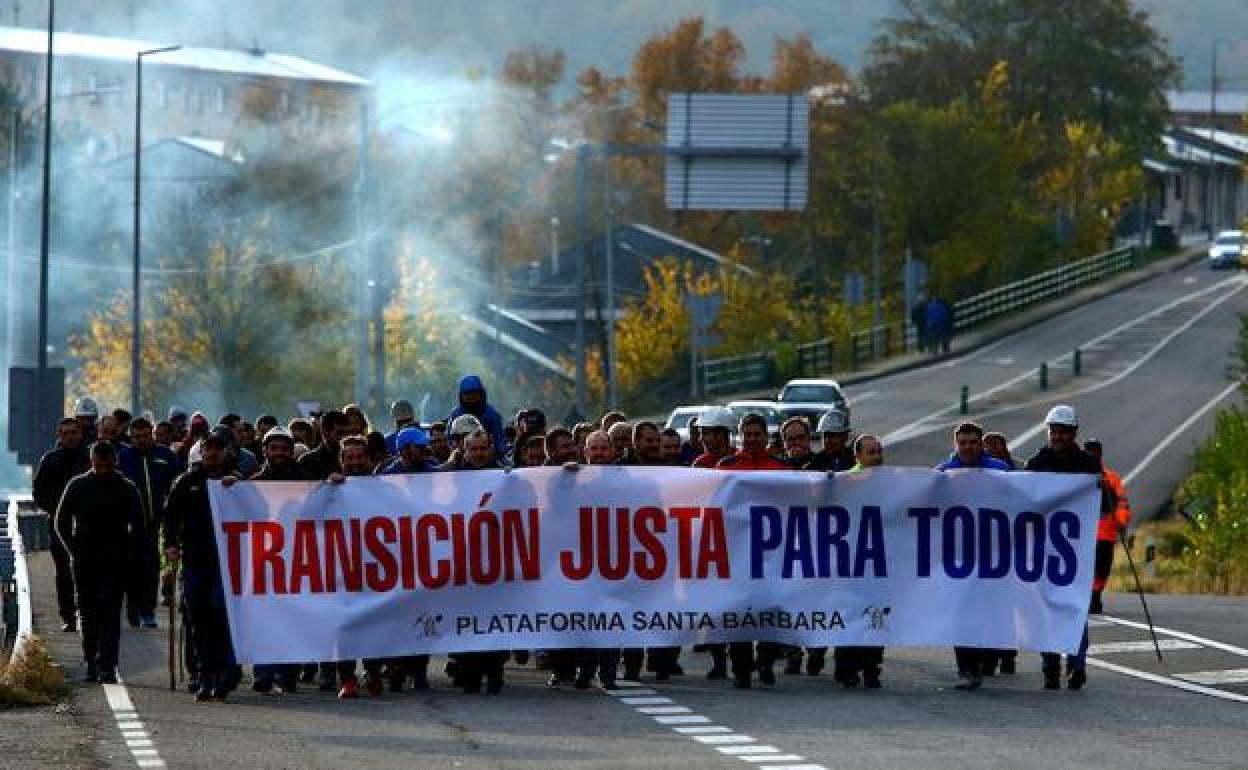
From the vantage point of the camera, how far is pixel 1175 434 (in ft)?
209

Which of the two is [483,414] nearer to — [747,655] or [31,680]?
[747,655]

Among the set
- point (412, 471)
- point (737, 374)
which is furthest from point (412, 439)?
point (737, 374)

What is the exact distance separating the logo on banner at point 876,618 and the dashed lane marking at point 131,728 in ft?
15.5

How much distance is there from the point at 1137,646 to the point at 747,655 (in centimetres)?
515

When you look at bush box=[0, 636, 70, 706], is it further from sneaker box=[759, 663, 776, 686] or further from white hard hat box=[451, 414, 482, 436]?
sneaker box=[759, 663, 776, 686]

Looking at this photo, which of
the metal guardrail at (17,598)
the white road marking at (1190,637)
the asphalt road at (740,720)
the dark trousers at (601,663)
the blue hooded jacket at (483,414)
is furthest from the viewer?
the white road marking at (1190,637)

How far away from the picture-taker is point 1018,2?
13612 centimetres

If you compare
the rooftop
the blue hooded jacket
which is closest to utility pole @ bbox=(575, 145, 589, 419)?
the blue hooded jacket

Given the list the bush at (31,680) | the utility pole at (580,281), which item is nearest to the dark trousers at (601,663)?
the bush at (31,680)

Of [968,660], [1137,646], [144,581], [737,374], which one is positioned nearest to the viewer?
[968,660]

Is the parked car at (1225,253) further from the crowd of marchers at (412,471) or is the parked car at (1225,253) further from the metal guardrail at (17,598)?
the crowd of marchers at (412,471)

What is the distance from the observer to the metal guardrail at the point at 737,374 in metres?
75.7

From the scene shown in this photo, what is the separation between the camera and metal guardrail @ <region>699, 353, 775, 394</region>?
75688 millimetres

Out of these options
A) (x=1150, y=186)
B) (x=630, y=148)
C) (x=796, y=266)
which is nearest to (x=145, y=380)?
(x=630, y=148)
